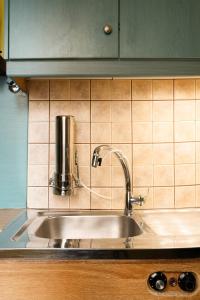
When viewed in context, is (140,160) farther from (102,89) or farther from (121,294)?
(121,294)

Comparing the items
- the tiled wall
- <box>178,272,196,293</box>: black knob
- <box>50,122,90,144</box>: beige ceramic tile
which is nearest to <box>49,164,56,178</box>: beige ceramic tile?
the tiled wall

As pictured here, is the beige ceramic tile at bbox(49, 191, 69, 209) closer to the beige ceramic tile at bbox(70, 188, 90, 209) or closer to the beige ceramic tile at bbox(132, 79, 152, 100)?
the beige ceramic tile at bbox(70, 188, 90, 209)

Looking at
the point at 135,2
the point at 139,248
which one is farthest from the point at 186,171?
the point at 135,2

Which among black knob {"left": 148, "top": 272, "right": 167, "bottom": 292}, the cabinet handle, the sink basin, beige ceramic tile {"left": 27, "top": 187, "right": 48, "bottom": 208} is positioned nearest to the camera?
black knob {"left": 148, "top": 272, "right": 167, "bottom": 292}

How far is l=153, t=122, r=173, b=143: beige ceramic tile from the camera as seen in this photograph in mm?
1389

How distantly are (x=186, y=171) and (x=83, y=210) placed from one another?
520 mm

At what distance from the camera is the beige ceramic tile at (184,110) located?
1396 mm

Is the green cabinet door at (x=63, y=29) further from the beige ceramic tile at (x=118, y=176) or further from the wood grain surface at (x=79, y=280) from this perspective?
the wood grain surface at (x=79, y=280)

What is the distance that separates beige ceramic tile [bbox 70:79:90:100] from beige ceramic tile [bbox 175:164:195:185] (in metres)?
0.55

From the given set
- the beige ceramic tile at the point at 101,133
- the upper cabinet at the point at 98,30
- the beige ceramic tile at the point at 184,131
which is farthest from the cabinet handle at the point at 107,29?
the beige ceramic tile at the point at 184,131

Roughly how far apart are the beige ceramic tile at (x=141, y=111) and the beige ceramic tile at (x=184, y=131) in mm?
139

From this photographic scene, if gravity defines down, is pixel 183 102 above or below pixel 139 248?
above

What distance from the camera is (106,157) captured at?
1.38m

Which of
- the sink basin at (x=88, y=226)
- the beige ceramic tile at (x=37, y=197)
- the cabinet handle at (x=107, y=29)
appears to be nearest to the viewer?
the cabinet handle at (x=107, y=29)
